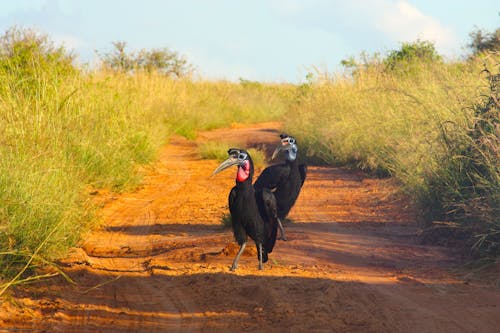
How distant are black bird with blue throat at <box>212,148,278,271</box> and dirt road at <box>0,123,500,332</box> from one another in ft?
0.74

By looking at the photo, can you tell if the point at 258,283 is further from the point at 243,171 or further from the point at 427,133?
the point at 427,133

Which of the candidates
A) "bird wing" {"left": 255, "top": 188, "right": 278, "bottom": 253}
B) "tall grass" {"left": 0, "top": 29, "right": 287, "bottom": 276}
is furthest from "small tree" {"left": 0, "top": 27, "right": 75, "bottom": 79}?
"bird wing" {"left": 255, "top": 188, "right": 278, "bottom": 253}

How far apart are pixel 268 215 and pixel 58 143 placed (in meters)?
2.71

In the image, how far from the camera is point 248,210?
5914 millimetres

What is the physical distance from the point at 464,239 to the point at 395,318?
2.43m

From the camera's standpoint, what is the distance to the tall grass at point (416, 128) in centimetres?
690

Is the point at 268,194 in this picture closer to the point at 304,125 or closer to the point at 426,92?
the point at 426,92

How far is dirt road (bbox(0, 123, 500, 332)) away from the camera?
4.68 meters

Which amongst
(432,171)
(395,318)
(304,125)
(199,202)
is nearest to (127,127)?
(199,202)

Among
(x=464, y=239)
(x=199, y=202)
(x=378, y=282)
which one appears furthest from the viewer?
(x=199, y=202)

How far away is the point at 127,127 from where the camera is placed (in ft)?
39.9

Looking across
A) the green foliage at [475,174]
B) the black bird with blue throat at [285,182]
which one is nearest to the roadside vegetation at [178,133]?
the green foliage at [475,174]

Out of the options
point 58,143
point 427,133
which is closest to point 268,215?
point 58,143

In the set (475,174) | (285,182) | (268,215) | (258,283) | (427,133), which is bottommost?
(258,283)
